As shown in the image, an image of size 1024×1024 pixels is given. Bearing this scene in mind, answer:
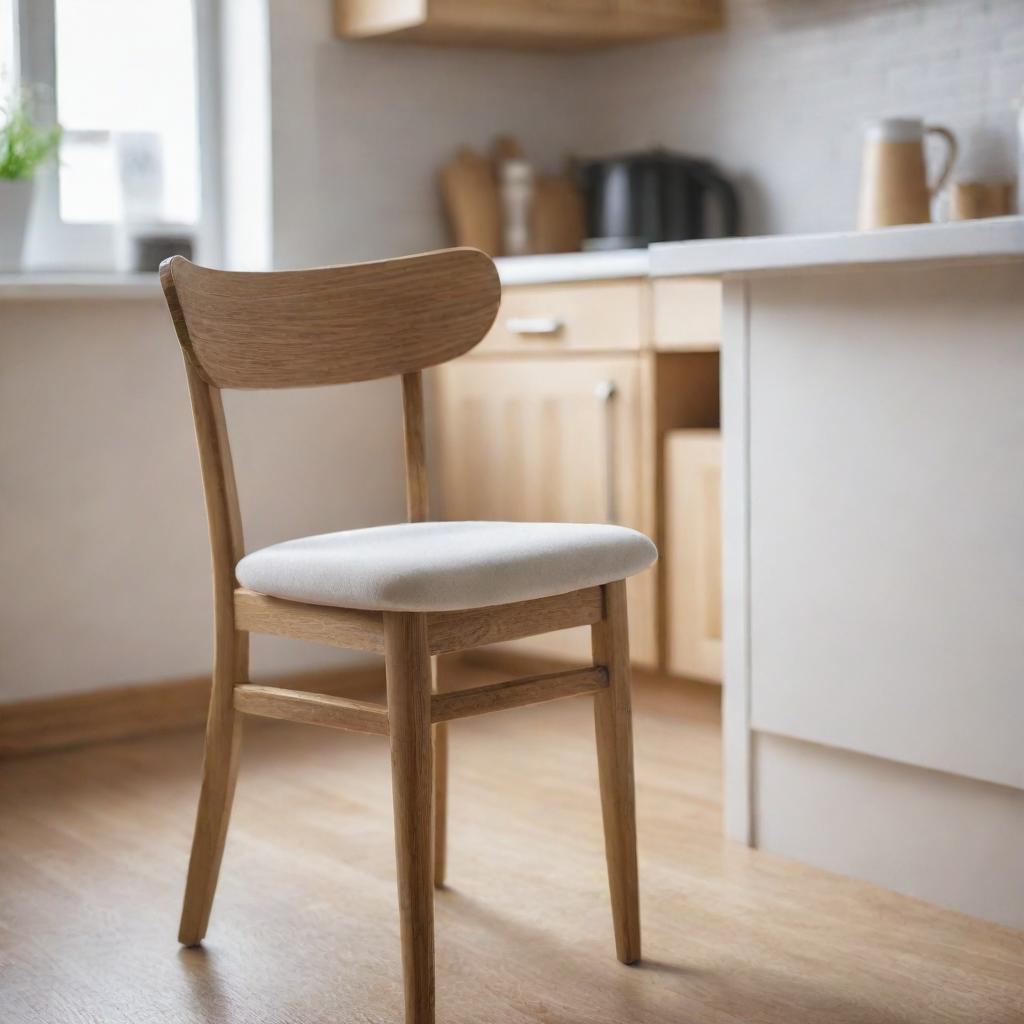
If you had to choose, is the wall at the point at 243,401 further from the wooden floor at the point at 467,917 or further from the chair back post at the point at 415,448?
the chair back post at the point at 415,448

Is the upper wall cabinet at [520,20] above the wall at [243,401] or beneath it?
above

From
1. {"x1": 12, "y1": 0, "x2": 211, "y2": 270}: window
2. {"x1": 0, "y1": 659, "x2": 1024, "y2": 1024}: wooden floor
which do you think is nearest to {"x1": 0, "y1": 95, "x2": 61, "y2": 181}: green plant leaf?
{"x1": 12, "y1": 0, "x2": 211, "y2": 270}: window

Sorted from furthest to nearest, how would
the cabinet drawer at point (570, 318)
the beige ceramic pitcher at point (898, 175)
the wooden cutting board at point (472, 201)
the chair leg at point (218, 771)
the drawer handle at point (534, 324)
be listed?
the wooden cutting board at point (472, 201) < the drawer handle at point (534, 324) < the cabinet drawer at point (570, 318) < the beige ceramic pitcher at point (898, 175) < the chair leg at point (218, 771)

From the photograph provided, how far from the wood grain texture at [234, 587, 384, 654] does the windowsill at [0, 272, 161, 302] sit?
1.33 m

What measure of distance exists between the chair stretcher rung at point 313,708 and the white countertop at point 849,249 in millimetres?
814

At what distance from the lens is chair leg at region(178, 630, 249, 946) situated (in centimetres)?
185

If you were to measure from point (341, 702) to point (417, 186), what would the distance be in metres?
2.10

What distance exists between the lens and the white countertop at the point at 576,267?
118 inches

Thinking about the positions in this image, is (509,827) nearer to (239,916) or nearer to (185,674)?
(239,916)

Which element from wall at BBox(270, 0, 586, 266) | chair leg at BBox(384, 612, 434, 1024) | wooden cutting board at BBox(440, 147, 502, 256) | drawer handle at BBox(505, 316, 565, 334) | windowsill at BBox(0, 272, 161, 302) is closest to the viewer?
chair leg at BBox(384, 612, 434, 1024)

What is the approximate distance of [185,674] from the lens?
3201 millimetres

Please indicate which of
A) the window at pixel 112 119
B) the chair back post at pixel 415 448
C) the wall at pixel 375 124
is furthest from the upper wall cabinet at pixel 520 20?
the chair back post at pixel 415 448

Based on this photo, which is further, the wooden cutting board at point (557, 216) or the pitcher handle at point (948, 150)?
the wooden cutting board at point (557, 216)

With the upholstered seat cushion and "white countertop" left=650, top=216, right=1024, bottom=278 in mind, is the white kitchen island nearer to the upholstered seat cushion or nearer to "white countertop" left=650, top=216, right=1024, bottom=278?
"white countertop" left=650, top=216, right=1024, bottom=278
